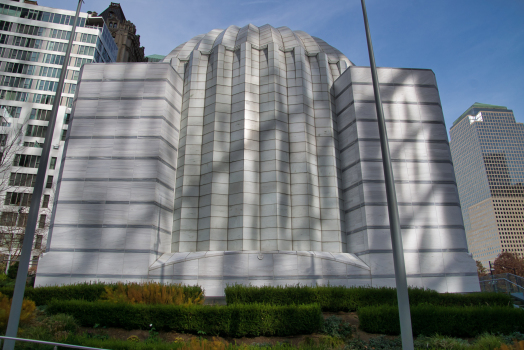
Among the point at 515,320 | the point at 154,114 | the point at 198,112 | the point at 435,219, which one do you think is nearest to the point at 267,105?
the point at 198,112

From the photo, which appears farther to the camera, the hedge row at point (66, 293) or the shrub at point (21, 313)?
the hedge row at point (66, 293)

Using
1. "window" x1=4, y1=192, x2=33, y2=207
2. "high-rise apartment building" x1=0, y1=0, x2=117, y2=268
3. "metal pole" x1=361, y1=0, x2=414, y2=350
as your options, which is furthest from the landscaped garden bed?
"high-rise apartment building" x1=0, y1=0, x2=117, y2=268

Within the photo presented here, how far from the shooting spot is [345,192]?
2278cm

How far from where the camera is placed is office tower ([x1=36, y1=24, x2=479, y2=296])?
776 inches

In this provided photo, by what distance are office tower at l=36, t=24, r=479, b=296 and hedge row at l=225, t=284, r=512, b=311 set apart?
3981mm

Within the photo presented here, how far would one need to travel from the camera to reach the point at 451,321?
38.7ft

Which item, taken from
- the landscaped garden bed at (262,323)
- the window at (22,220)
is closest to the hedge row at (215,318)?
the landscaped garden bed at (262,323)

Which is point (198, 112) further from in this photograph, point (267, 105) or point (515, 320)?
point (515, 320)

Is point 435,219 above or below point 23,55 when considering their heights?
below

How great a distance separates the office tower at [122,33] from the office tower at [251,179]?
3703 inches

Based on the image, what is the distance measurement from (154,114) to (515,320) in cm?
2098

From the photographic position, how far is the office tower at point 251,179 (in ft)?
64.6

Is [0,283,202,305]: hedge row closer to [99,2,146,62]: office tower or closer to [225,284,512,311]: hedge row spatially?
[225,284,512,311]: hedge row

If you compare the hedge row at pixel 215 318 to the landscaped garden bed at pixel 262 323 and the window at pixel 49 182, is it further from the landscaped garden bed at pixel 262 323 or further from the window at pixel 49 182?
the window at pixel 49 182
